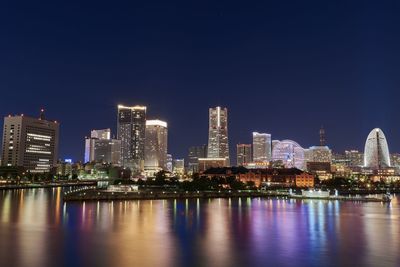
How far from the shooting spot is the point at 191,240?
2458 cm

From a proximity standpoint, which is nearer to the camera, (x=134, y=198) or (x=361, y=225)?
(x=361, y=225)

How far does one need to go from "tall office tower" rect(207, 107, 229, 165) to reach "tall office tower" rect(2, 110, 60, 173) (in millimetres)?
75500

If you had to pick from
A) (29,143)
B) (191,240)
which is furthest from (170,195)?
(29,143)

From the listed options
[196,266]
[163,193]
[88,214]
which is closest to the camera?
[196,266]

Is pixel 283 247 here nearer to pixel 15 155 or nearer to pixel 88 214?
pixel 88 214

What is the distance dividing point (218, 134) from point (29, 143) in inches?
3482

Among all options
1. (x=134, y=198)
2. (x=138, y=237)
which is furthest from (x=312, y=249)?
(x=134, y=198)

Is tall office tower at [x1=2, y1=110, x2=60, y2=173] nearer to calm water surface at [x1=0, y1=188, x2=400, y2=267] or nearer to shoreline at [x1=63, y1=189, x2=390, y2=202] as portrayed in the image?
shoreline at [x1=63, y1=189, x2=390, y2=202]

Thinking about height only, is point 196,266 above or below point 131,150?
below

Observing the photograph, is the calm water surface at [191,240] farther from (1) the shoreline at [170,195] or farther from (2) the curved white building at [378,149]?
(2) the curved white building at [378,149]

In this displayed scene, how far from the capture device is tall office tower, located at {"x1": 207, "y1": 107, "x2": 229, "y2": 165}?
192750 mm

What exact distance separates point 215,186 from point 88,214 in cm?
4598

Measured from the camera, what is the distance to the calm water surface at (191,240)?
1936cm

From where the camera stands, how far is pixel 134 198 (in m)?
59.9
